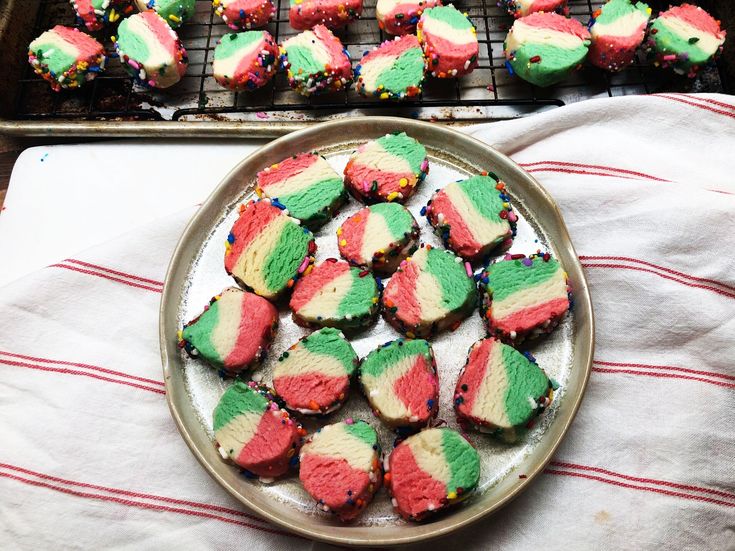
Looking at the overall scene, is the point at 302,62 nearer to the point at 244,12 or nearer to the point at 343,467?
the point at 244,12

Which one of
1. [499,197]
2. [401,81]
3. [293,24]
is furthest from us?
[293,24]

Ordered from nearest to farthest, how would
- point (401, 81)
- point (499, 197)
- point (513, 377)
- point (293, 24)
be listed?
point (513, 377) → point (499, 197) → point (401, 81) → point (293, 24)

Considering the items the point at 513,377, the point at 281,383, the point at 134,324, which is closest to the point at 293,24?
the point at 134,324

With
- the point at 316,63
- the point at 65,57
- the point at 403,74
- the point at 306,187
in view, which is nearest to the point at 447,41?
the point at 403,74

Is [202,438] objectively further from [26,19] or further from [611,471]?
[26,19]

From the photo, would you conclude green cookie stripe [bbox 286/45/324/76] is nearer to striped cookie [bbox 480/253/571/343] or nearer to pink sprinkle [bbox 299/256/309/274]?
pink sprinkle [bbox 299/256/309/274]

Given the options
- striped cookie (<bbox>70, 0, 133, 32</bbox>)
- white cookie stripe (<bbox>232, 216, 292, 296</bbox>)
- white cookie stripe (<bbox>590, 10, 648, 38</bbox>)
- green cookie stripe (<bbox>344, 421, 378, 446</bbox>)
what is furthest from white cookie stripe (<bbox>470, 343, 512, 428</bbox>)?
striped cookie (<bbox>70, 0, 133, 32</bbox>)
